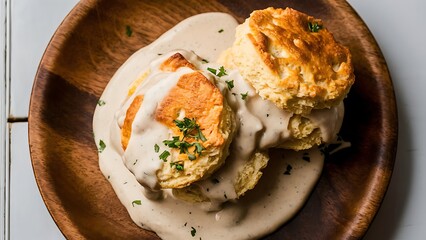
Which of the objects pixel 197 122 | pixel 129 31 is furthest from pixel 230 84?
pixel 129 31

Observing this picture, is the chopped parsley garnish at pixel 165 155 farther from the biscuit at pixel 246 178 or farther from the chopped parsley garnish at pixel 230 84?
the chopped parsley garnish at pixel 230 84

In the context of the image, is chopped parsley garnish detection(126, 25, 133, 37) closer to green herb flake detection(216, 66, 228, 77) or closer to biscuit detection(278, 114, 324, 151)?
green herb flake detection(216, 66, 228, 77)

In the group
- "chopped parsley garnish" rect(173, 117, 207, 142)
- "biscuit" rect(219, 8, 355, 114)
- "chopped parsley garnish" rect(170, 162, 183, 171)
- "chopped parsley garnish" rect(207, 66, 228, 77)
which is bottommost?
"chopped parsley garnish" rect(170, 162, 183, 171)

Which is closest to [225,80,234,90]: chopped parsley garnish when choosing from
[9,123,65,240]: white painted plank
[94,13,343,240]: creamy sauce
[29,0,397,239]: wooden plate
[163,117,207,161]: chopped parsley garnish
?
[94,13,343,240]: creamy sauce

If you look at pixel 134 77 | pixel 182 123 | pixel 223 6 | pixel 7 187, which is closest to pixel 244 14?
pixel 223 6

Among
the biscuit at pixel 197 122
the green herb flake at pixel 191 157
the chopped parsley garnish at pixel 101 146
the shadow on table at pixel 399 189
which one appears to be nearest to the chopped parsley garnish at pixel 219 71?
the biscuit at pixel 197 122

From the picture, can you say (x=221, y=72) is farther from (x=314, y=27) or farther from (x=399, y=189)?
(x=399, y=189)
